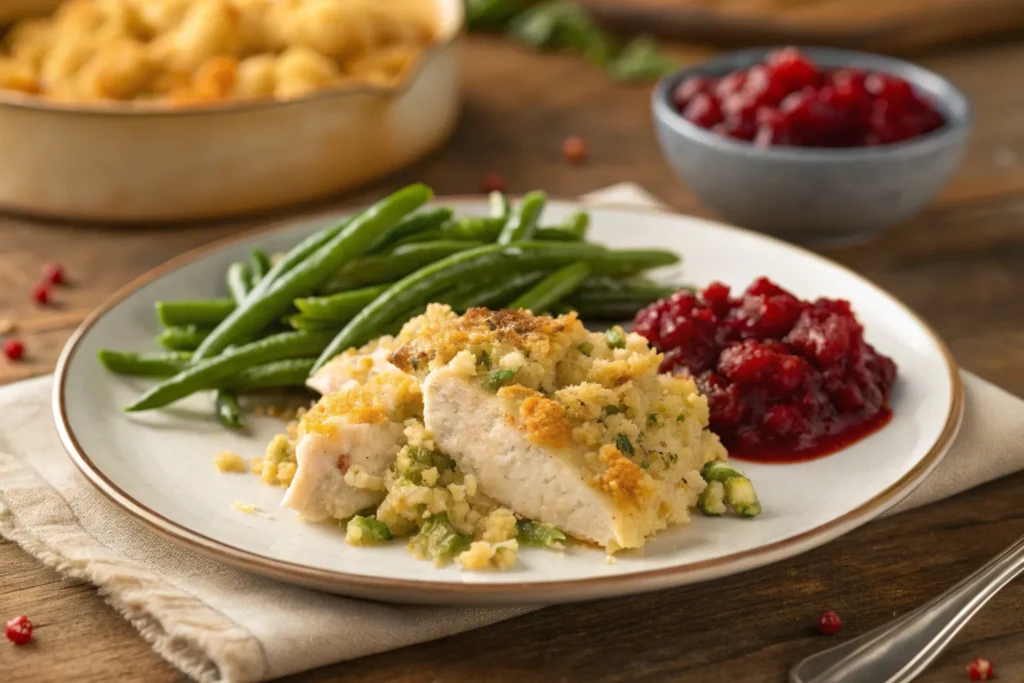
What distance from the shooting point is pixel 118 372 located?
3.92 m

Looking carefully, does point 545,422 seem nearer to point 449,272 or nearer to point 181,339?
point 449,272

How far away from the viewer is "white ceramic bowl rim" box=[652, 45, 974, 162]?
4973 mm

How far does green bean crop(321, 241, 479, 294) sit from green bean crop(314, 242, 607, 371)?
7cm

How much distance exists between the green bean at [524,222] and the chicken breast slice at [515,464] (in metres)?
1.33

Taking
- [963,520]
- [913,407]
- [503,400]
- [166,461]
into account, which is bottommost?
[963,520]

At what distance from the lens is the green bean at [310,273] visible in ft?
13.2

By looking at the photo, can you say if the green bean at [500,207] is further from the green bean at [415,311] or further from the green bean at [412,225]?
the green bean at [415,311]

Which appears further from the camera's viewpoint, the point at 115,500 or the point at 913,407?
the point at 913,407

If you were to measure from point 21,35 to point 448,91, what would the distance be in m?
2.44

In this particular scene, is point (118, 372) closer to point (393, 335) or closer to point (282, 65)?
point (393, 335)

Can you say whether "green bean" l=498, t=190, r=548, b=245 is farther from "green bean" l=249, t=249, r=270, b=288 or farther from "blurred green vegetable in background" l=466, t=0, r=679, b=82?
"blurred green vegetable in background" l=466, t=0, r=679, b=82

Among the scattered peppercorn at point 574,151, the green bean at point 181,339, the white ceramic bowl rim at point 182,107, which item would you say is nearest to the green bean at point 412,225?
the green bean at point 181,339

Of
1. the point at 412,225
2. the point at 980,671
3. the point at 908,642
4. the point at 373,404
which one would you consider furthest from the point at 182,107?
the point at 980,671

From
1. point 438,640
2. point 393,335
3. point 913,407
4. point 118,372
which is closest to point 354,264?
point 393,335
